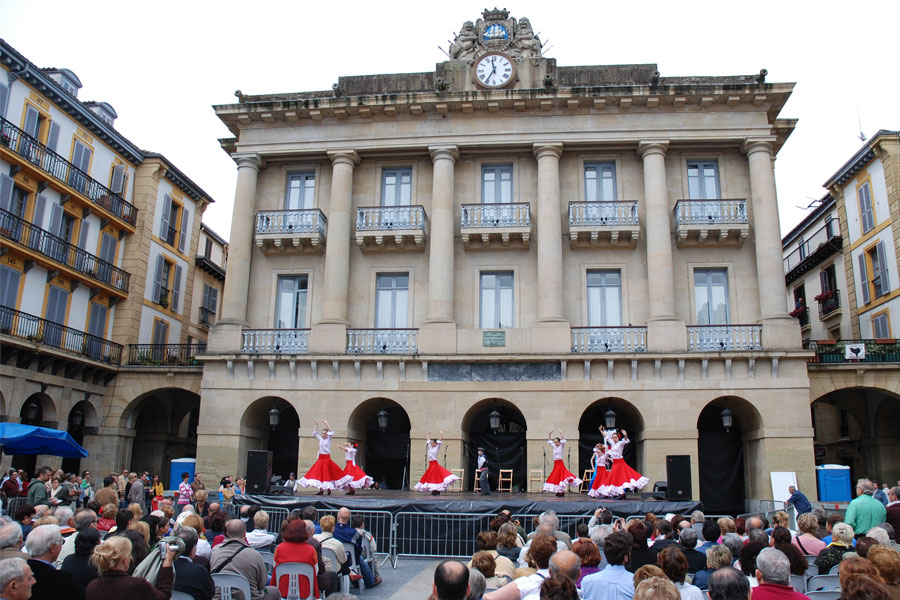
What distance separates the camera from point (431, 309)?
27297 mm

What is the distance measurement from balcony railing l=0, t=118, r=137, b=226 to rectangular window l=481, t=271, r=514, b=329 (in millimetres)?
17225

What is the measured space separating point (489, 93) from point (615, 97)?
4.87 meters

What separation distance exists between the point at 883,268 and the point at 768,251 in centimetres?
926

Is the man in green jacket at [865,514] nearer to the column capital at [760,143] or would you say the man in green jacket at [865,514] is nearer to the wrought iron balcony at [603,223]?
the wrought iron balcony at [603,223]

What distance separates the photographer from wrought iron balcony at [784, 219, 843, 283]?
36.8m

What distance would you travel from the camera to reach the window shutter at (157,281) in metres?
35.4

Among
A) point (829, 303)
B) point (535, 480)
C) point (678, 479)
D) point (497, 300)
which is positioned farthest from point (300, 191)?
point (829, 303)

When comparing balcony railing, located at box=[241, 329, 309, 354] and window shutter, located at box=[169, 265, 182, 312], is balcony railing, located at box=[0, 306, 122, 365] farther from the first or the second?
balcony railing, located at box=[241, 329, 309, 354]

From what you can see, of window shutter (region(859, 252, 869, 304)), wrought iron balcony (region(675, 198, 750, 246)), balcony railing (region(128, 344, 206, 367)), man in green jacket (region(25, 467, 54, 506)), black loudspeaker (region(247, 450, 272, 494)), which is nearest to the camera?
man in green jacket (region(25, 467, 54, 506))

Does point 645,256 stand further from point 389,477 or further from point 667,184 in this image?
point 389,477

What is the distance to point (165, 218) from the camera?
36.3 metres

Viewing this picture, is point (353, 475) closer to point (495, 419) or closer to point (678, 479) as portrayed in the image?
point (495, 419)

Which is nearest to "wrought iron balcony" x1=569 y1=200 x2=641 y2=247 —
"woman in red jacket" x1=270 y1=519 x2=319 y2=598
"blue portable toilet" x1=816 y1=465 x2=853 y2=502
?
"blue portable toilet" x1=816 y1=465 x2=853 y2=502

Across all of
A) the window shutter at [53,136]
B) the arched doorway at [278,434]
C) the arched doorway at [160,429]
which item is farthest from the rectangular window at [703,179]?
the window shutter at [53,136]
